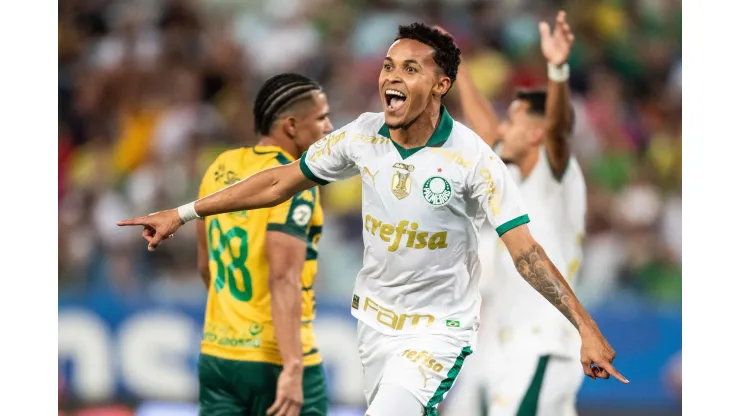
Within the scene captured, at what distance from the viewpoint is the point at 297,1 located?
11.0 meters

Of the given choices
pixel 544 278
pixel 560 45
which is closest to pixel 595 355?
pixel 544 278

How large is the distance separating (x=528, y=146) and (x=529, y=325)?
1.05 m

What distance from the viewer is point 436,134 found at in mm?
4273

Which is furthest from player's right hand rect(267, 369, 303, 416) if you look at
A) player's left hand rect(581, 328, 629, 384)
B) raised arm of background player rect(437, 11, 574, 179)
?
raised arm of background player rect(437, 11, 574, 179)

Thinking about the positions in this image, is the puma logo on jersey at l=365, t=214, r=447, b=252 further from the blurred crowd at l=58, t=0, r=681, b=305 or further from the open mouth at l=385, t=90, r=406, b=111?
the blurred crowd at l=58, t=0, r=681, b=305

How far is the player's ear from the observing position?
14.0ft

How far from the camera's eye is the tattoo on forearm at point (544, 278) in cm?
387

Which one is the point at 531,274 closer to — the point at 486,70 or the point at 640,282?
the point at 640,282

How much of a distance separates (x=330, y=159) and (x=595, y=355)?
1.43 meters

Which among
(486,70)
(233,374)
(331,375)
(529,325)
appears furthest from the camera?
(486,70)

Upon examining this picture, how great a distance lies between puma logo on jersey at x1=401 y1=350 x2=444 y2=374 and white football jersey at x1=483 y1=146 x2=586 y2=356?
1819 mm

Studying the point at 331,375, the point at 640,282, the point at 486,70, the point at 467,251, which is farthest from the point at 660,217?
the point at 467,251

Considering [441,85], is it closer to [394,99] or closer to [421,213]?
[394,99]

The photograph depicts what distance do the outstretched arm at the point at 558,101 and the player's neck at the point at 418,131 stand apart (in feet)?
5.15
